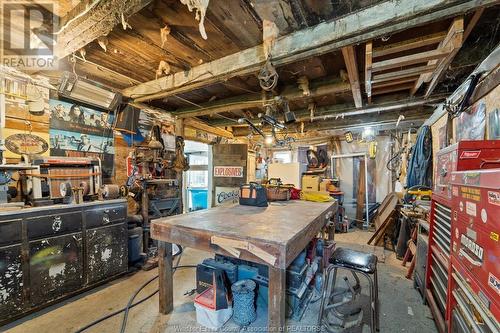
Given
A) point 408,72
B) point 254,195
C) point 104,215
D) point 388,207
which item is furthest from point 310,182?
point 104,215

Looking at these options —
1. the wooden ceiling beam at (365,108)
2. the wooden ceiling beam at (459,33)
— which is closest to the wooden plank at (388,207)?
the wooden ceiling beam at (365,108)

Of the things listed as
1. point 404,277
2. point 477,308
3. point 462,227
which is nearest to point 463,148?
point 462,227

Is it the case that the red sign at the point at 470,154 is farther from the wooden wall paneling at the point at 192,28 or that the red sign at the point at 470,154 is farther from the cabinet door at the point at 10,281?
the cabinet door at the point at 10,281

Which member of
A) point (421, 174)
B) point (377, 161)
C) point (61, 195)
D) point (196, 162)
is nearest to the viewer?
point (61, 195)

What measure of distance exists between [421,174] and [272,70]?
10.8ft

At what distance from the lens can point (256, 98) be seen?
10.8ft

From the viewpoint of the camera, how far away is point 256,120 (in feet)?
14.7

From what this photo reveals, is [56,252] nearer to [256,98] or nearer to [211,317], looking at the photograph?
[211,317]

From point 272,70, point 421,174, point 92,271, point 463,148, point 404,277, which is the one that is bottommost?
point 404,277

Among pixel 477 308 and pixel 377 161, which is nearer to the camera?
pixel 477 308

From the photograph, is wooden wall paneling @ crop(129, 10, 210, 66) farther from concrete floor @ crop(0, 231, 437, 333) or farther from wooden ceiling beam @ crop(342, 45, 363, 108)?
concrete floor @ crop(0, 231, 437, 333)

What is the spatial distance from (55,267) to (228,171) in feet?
11.6

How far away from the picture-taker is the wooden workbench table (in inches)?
49.7

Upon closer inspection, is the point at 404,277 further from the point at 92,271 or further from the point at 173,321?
the point at 92,271
